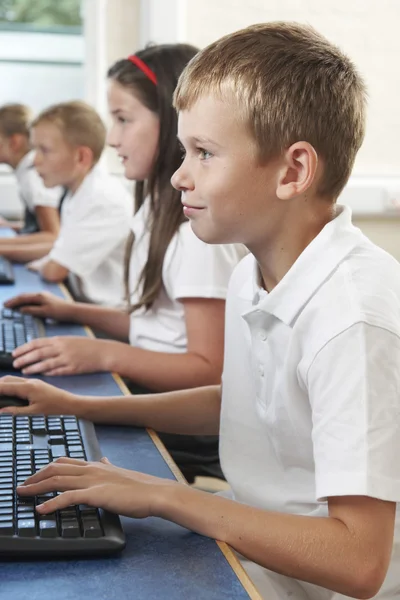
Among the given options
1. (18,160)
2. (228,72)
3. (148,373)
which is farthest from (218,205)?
(18,160)

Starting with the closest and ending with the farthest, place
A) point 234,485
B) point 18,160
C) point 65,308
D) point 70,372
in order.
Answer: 1. point 234,485
2. point 70,372
3. point 65,308
4. point 18,160

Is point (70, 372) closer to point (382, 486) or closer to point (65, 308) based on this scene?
point (65, 308)

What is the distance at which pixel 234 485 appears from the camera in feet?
3.34

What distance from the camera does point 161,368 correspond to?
4.50 ft

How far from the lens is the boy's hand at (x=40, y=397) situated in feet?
3.45

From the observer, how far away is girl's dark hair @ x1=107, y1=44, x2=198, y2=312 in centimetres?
149

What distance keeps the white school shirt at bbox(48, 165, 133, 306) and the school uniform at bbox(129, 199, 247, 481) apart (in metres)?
0.55

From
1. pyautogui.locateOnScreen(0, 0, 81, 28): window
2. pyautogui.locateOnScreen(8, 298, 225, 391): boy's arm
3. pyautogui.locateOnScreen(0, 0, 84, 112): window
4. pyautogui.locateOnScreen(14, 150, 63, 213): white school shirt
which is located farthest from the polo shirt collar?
pyautogui.locateOnScreen(0, 0, 81, 28): window

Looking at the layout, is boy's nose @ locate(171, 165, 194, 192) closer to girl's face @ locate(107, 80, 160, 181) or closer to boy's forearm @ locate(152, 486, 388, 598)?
boy's forearm @ locate(152, 486, 388, 598)

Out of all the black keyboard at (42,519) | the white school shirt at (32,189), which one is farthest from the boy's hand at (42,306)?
the white school shirt at (32,189)

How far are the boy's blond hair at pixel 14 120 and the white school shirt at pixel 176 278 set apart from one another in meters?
1.82

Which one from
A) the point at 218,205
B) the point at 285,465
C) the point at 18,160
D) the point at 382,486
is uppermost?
the point at 218,205

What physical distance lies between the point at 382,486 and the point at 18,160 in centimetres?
295

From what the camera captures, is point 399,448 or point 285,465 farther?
point 285,465
